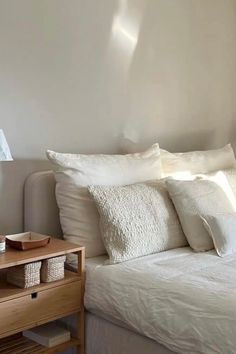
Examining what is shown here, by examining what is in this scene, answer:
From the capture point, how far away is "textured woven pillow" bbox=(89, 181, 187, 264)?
223 centimetres

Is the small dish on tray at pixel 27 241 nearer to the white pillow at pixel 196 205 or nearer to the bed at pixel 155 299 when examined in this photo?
the bed at pixel 155 299

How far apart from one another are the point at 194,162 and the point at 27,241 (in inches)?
51.3

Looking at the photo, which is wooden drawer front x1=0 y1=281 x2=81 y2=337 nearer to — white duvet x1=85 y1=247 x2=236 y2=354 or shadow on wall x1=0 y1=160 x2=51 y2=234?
white duvet x1=85 y1=247 x2=236 y2=354

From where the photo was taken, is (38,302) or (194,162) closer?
(38,302)

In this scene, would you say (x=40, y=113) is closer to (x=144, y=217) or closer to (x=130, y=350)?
(x=144, y=217)

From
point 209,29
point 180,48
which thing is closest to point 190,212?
point 180,48

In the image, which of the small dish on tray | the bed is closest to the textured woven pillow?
the bed

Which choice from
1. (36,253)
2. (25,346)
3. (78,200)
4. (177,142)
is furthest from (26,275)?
(177,142)

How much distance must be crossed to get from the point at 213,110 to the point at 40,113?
1595 mm

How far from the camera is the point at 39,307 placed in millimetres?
1993

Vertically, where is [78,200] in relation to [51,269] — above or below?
above

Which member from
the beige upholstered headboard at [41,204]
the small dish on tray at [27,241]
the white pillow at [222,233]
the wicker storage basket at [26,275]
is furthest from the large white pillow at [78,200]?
the white pillow at [222,233]

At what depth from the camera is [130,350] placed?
6.67ft

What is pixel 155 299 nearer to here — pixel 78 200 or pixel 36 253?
pixel 36 253
